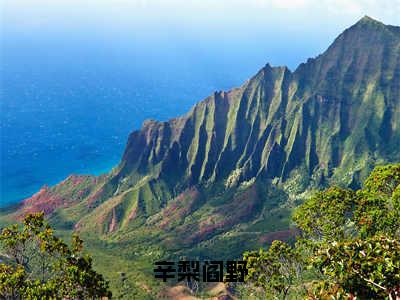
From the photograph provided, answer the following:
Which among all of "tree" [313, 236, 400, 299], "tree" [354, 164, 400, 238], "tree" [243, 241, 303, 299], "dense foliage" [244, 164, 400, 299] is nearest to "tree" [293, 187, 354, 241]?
"dense foliage" [244, 164, 400, 299]

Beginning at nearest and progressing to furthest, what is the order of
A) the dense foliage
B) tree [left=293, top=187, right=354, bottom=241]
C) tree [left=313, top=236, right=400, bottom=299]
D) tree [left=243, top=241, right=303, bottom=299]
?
tree [left=313, top=236, right=400, bottom=299], the dense foliage, tree [left=243, top=241, right=303, bottom=299], tree [left=293, top=187, right=354, bottom=241]

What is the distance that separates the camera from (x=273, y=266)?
5128 cm

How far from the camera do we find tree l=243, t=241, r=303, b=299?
50.4m

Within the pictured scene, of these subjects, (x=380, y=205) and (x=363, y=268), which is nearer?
(x=363, y=268)

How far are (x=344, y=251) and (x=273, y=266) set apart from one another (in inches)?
750

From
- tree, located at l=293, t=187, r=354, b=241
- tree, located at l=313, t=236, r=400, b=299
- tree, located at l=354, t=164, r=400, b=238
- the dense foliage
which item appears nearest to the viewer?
tree, located at l=313, t=236, r=400, b=299

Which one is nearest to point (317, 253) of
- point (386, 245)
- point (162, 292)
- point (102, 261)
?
point (386, 245)

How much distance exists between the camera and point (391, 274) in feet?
98.8

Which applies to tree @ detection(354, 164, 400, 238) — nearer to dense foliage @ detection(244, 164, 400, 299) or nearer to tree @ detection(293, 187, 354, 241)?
dense foliage @ detection(244, 164, 400, 299)

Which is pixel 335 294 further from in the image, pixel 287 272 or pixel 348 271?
pixel 287 272

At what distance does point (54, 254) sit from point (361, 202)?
38.9 m

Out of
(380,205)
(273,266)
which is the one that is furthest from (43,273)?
(380,205)

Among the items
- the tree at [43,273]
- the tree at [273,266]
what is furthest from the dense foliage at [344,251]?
the tree at [43,273]

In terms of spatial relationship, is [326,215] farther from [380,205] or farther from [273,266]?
[273,266]
